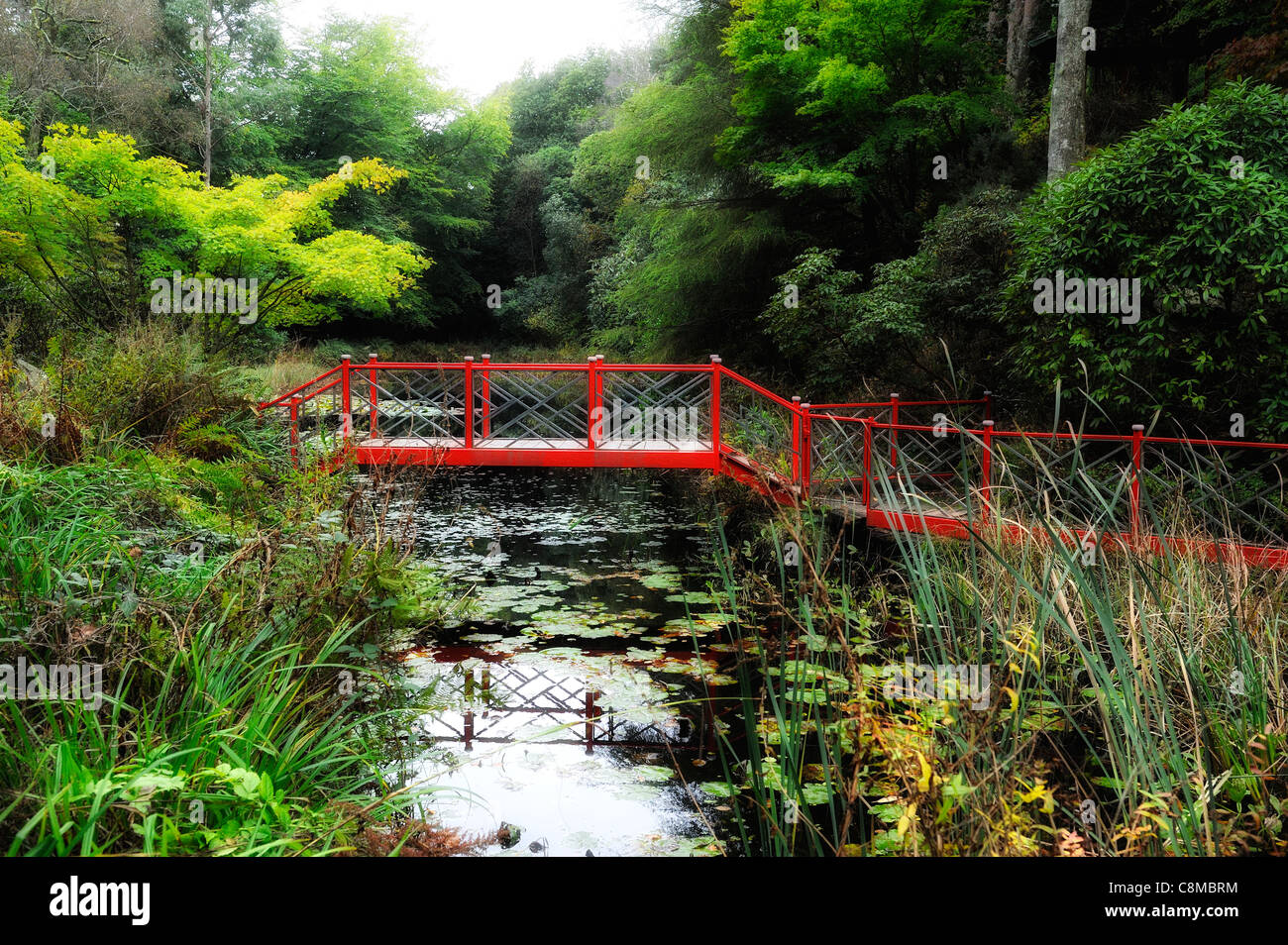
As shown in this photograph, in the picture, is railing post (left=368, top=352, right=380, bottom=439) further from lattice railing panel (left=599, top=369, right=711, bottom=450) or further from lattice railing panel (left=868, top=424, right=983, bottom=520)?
lattice railing panel (left=868, top=424, right=983, bottom=520)

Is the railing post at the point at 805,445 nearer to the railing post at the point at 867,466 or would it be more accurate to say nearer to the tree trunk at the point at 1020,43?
the railing post at the point at 867,466

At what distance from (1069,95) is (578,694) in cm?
830

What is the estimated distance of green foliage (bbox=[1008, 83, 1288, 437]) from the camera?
575 centimetres

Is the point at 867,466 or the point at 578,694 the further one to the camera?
the point at 867,466

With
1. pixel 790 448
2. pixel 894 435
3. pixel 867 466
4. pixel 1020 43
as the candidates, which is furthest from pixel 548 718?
pixel 1020 43

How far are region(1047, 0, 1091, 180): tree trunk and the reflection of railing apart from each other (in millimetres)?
7527

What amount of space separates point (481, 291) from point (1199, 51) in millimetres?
19906

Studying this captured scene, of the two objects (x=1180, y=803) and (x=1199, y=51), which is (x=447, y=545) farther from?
(x=1199, y=51)

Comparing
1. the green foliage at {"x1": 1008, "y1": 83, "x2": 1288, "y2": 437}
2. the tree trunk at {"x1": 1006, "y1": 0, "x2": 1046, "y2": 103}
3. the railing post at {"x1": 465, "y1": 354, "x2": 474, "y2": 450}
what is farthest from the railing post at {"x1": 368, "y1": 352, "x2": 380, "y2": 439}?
the tree trunk at {"x1": 1006, "y1": 0, "x2": 1046, "y2": 103}

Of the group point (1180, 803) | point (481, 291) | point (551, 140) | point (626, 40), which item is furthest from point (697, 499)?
point (626, 40)

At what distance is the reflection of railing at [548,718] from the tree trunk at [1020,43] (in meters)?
11.3

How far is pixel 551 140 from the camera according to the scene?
89.1ft

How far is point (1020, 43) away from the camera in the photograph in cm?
1270

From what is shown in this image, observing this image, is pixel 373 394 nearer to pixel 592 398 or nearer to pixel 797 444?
pixel 592 398
